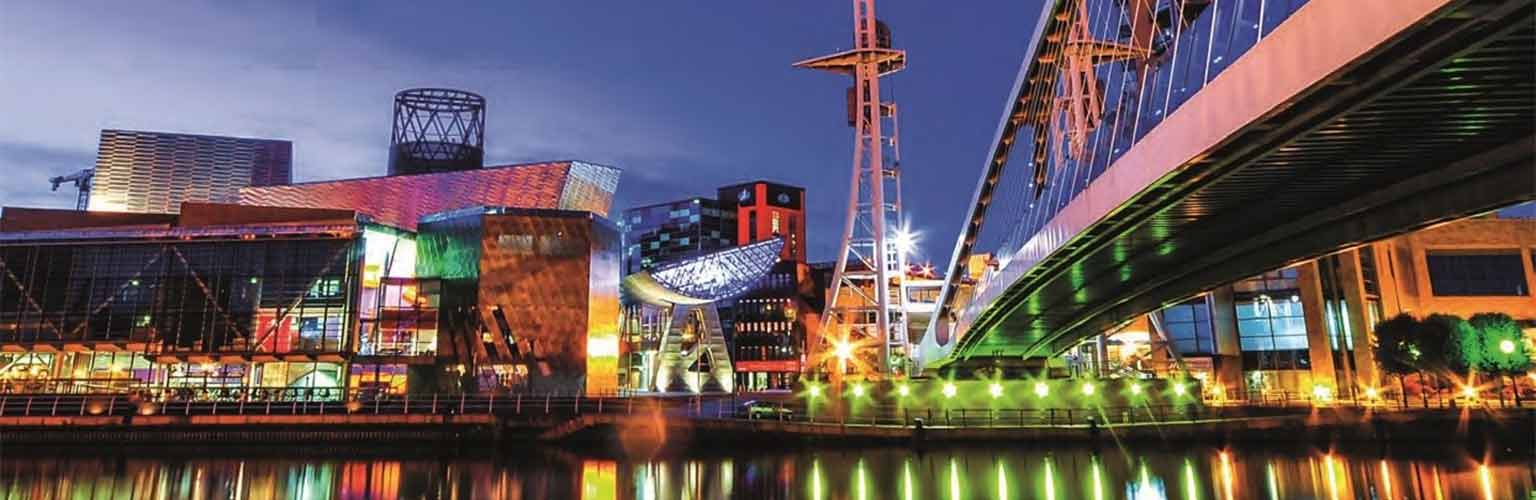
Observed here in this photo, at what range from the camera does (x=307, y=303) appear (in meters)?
53.2

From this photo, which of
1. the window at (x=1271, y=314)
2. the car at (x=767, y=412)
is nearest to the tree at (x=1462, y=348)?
the window at (x=1271, y=314)

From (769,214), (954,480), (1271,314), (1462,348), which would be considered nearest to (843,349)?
(1271,314)

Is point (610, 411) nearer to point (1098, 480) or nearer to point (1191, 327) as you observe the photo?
point (1098, 480)

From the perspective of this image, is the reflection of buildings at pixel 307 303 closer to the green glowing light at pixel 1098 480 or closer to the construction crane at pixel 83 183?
the green glowing light at pixel 1098 480

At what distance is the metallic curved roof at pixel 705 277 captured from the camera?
6319cm

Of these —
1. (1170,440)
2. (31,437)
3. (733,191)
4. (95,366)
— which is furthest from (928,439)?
(733,191)

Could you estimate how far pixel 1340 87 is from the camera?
909 centimetres

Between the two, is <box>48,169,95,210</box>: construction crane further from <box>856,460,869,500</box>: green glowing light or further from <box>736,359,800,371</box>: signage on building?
<box>856,460,869,500</box>: green glowing light

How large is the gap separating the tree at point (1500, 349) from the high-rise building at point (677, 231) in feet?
376

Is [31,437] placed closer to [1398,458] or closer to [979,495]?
[979,495]

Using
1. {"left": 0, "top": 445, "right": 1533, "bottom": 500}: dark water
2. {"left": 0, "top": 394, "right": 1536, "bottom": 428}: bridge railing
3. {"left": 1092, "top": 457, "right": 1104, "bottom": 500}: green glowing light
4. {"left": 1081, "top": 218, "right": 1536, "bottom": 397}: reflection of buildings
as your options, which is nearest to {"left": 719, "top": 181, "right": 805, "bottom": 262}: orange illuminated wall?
{"left": 1081, "top": 218, "right": 1536, "bottom": 397}: reflection of buildings

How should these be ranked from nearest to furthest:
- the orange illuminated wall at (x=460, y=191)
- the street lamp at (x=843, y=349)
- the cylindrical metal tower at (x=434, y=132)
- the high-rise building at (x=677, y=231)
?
the street lamp at (x=843, y=349) → the orange illuminated wall at (x=460, y=191) → the cylindrical metal tower at (x=434, y=132) → the high-rise building at (x=677, y=231)

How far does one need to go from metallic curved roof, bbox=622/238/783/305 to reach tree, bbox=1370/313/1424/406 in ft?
143

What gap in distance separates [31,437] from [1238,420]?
47.0 metres
